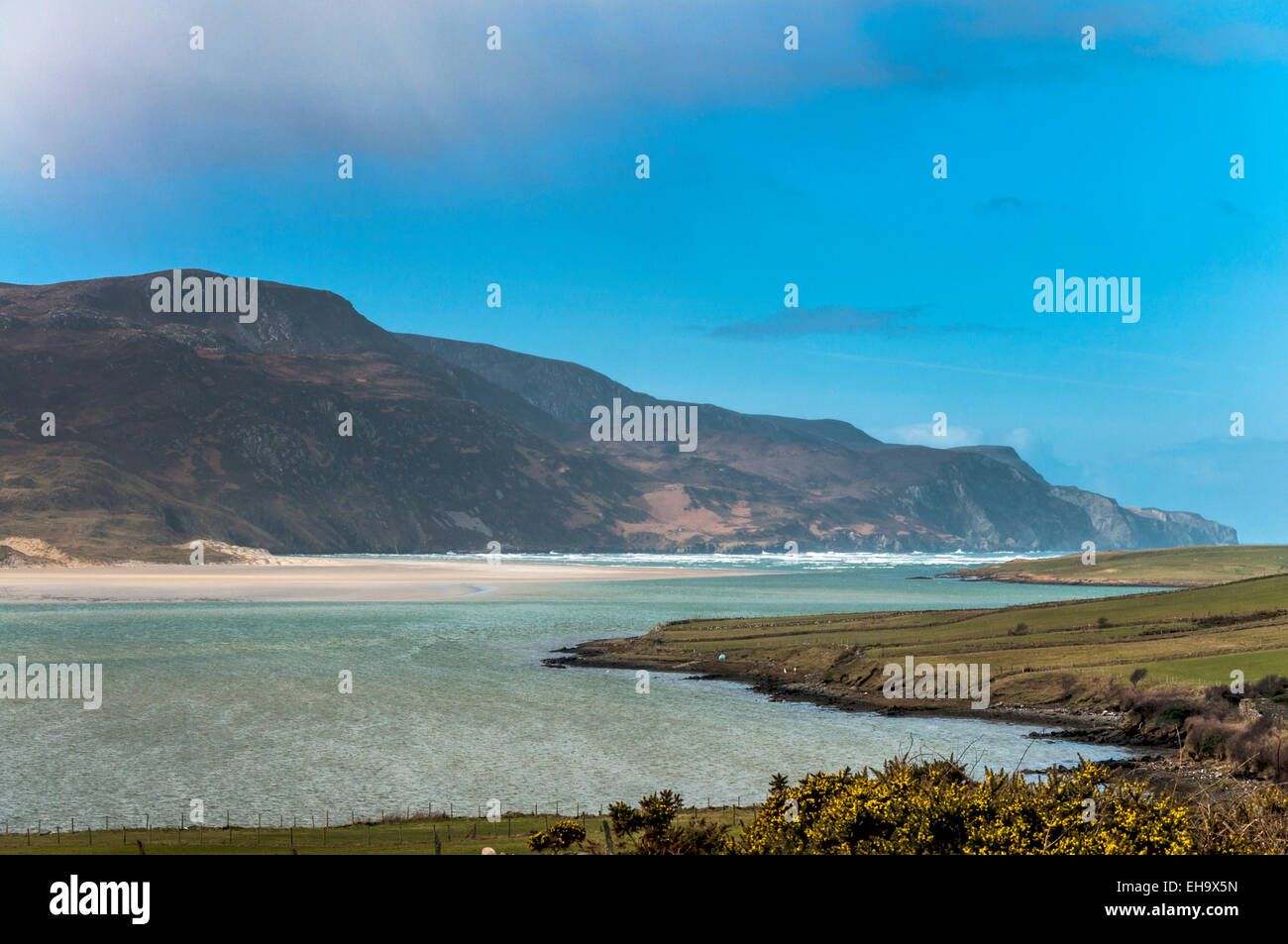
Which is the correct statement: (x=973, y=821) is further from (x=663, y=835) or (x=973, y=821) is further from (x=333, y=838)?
(x=333, y=838)

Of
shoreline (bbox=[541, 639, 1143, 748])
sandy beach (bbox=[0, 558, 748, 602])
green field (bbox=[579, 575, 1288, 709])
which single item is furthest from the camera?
sandy beach (bbox=[0, 558, 748, 602])

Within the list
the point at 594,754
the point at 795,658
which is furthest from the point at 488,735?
the point at 795,658

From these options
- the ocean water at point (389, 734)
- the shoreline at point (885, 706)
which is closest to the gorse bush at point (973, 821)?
the ocean water at point (389, 734)

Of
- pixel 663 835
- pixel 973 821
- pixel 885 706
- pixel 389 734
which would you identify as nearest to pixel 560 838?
pixel 663 835
